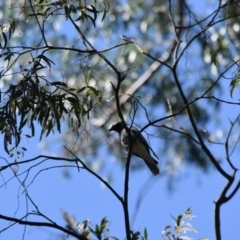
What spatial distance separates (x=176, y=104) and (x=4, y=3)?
A: 2462 millimetres

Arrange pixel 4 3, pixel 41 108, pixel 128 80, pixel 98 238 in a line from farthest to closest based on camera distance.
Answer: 1. pixel 128 80
2. pixel 4 3
3. pixel 41 108
4. pixel 98 238

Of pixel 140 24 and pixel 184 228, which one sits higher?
pixel 140 24

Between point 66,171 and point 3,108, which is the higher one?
point 66,171

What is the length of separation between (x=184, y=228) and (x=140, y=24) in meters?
7.01

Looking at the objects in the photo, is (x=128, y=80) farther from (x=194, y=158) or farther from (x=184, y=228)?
(x=184, y=228)

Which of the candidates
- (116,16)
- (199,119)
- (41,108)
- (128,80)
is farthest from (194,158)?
(41,108)

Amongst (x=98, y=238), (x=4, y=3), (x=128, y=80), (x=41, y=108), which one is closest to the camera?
(x=98, y=238)

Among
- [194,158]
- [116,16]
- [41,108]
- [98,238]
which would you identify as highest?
[116,16]

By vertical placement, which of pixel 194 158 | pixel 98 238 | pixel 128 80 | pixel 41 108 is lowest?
pixel 98 238

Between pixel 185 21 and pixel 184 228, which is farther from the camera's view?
pixel 185 21

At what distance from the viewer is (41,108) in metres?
4.09

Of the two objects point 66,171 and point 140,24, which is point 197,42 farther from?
point 66,171

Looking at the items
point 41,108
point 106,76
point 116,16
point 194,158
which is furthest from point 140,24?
point 41,108

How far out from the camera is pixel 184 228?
3.93m
